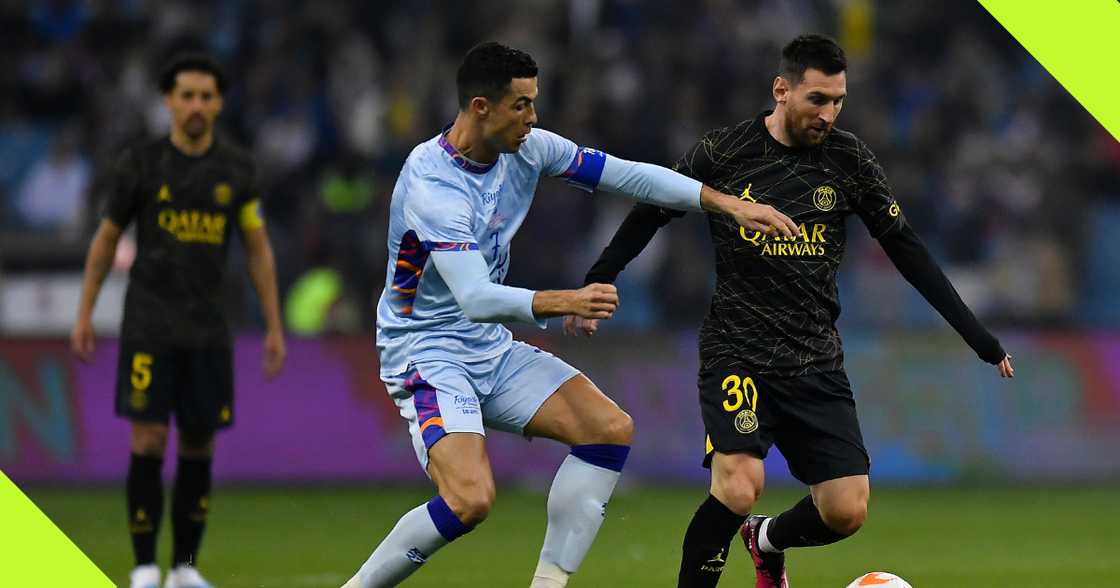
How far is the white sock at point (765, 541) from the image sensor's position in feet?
24.3

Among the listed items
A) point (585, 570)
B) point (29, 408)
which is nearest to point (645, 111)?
point (29, 408)

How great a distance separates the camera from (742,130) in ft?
23.4

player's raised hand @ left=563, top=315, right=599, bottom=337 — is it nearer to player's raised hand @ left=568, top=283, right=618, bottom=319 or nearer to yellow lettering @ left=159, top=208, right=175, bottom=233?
player's raised hand @ left=568, top=283, right=618, bottom=319

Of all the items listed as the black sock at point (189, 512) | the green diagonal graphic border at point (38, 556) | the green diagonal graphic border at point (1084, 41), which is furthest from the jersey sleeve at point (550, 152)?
the green diagonal graphic border at point (1084, 41)

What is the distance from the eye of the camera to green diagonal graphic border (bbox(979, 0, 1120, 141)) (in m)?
14.4

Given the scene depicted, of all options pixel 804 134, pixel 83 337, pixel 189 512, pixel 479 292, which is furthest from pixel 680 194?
pixel 83 337

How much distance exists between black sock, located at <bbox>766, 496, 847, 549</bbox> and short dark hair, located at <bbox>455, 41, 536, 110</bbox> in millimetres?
2191

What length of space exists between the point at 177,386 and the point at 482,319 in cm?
285

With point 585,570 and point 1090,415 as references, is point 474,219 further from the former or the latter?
point 1090,415


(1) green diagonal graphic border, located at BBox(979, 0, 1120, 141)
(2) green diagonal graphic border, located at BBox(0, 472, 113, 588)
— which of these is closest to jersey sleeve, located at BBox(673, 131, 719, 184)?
(2) green diagonal graphic border, located at BBox(0, 472, 113, 588)

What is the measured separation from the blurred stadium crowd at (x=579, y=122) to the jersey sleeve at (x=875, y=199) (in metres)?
7.90

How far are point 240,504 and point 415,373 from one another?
6.53m

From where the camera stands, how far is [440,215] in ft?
20.9

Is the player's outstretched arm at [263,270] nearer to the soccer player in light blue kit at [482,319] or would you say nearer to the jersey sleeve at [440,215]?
the soccer player in light blue kit at [482,319]
